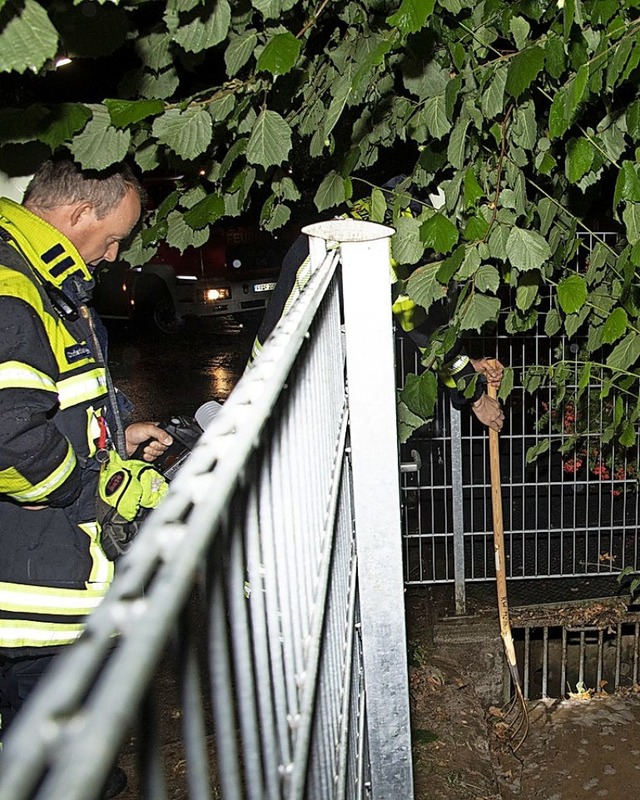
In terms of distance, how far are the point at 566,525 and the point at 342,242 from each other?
5.83 metres

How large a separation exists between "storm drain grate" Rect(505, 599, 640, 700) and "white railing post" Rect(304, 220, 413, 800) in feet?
9.87

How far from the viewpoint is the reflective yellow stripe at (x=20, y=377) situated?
6.91ft

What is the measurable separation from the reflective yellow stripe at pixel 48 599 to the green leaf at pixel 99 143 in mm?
1106

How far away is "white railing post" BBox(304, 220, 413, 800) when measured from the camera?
185 centimetres

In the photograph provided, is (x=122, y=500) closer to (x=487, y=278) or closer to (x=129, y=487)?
(x=129, y=487)

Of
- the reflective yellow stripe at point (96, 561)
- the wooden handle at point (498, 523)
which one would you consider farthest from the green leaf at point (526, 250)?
the wooden handle at point (498, 523)

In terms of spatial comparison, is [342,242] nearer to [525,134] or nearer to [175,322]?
[525,134]

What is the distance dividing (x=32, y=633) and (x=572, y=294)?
1.76 metres

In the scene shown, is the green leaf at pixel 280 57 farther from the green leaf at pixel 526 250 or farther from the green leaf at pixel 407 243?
the green leaf at pixel 526 250

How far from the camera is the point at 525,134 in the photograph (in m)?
2.59

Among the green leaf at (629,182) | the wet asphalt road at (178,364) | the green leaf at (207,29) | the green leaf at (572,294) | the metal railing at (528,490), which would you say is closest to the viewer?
the green leaf at (207,29)

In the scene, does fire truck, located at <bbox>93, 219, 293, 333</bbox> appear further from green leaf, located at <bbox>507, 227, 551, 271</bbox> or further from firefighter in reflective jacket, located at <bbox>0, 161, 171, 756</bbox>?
green leaf, located at <bbox>507, 227, 551, 271</bbox>

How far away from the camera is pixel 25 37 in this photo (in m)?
1.30

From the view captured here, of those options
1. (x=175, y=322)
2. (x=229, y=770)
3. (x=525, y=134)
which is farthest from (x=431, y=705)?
(x=175, y=322)
